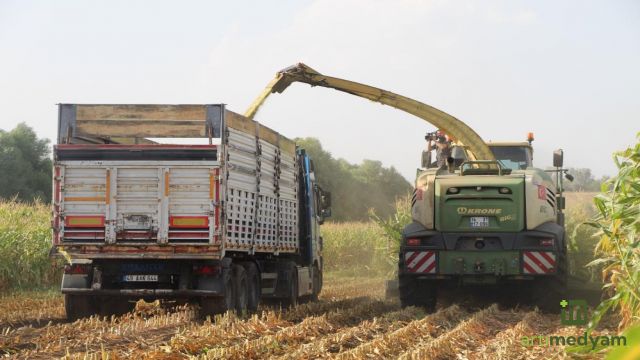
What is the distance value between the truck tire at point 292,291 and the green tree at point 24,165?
24.6 metres

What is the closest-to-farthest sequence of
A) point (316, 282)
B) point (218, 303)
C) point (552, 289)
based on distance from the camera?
1. point (218, 303)
2. point (552, 289)
3. point (316, 282)

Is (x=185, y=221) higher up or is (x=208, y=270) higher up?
(x=185, y=221)

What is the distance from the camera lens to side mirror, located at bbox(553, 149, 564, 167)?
47.7ft

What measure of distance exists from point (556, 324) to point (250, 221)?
15.2ft

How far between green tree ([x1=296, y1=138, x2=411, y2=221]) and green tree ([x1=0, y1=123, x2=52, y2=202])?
13.5 m

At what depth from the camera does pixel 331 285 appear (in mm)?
23547

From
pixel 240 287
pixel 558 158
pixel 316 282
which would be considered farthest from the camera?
pixel 316 282

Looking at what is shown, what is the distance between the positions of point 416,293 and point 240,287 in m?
3.06

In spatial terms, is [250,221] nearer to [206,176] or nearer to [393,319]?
[206,176]

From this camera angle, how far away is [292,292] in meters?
15.0

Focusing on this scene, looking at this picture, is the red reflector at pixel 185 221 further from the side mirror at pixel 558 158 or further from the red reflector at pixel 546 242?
the side mirror at pixel 558 158

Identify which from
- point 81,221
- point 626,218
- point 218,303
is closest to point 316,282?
point 218,303

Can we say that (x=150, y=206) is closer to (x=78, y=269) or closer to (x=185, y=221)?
(x=185, y=221)

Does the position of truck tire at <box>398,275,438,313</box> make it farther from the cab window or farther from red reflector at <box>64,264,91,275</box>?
red reflector at <box>64,264,91,275</box>
